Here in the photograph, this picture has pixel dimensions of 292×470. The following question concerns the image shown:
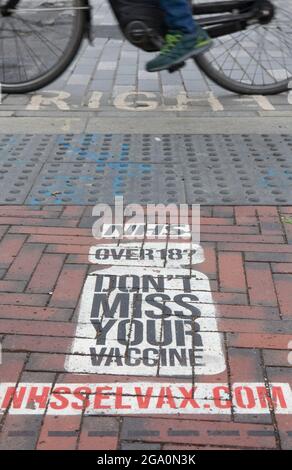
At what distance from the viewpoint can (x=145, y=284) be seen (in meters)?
2.84

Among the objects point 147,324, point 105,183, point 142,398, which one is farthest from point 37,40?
point 142,398

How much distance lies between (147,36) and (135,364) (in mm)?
2692

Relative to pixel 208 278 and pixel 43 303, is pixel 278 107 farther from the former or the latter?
pixel 43 303

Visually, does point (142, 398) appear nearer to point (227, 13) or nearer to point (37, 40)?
point (227, 13)

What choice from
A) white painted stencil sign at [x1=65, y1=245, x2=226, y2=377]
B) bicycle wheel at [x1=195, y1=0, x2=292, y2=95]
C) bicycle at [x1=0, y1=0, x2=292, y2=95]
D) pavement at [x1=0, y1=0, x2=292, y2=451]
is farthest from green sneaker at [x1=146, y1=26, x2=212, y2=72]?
white painted stencil sign at [x1=65, y1=245, x2=226, y2=377]

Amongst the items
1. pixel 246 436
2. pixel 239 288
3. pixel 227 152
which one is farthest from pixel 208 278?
pixel 227 152

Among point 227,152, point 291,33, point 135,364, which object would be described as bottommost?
point 135,364

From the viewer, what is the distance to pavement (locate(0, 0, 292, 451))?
2143 mm

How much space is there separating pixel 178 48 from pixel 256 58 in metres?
1.81

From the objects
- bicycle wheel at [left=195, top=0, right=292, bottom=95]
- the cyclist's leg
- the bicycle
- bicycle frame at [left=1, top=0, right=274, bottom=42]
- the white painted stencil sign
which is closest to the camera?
the white painted stencil sign

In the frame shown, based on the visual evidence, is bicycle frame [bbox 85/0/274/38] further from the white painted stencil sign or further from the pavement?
the white painted stencil sign

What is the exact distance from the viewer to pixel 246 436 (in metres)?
2.07

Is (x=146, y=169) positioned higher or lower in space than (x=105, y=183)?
higher

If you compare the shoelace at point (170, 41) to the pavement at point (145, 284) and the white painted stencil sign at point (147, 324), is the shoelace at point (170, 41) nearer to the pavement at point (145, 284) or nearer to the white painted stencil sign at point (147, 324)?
the pavement at point (145, 284)
